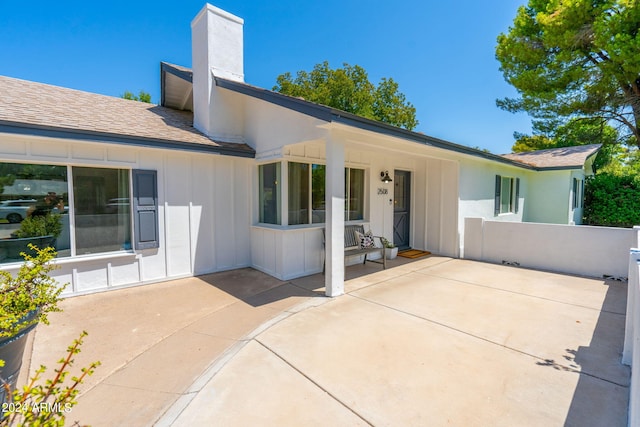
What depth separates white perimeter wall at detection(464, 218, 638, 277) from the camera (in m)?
6.03

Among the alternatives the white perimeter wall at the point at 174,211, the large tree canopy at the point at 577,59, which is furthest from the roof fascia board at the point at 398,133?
the large tree canopy at the point at 577,59

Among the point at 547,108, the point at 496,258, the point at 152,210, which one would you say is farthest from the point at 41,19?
the point at 547,108

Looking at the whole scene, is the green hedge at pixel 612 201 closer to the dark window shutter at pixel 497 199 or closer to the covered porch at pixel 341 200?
the dark window shutter at pixel 497 199

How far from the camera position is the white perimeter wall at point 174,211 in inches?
197

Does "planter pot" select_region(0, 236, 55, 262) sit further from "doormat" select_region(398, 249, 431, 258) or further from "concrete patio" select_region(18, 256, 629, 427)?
"doormat" select_region(398, 249, 431, 258)

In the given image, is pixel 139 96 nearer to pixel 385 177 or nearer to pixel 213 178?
pixel 213 178

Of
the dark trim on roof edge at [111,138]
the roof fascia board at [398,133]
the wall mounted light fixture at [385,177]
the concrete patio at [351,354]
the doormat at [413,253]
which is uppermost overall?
the roof fascia board at [398,133]

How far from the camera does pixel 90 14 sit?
10812 mm

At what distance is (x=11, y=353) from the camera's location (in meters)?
2.23

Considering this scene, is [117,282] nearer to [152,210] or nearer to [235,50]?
[152,210]

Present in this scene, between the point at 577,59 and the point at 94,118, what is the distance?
1870 cm

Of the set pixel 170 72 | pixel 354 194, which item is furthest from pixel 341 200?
pixel 170 72

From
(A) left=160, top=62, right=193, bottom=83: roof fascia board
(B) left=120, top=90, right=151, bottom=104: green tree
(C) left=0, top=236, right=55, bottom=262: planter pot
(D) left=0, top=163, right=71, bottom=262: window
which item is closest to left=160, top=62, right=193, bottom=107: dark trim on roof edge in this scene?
(A) left=160, top=62, right=193, bottom=83: roof fascia board

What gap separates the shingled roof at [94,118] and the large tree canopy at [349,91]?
16.8m
